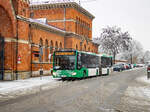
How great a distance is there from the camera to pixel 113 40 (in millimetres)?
67125

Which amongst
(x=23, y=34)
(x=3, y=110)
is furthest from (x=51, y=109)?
(x=23, y=34)

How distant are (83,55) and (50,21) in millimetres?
20678

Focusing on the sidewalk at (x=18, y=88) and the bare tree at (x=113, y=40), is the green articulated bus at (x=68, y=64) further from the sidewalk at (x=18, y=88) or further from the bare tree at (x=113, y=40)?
the bare tree at (x=113, y=40)

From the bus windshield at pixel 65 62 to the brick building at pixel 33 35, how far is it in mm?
1041

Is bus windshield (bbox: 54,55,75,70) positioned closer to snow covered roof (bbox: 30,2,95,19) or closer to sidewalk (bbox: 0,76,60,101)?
sidewalk (bbox: 0,76,60,101)

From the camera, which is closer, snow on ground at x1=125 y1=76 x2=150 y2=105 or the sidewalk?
snow on ground at x1=125 y1=76 x2=150 y2=105

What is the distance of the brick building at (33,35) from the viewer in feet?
78.8

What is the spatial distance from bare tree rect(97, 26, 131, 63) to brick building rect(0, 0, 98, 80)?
733 inches

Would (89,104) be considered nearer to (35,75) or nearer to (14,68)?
(14,68)

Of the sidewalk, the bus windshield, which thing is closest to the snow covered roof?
the bus windshield

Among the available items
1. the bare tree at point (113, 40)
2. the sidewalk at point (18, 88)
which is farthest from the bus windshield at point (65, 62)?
the bare tree at point (113, 40)

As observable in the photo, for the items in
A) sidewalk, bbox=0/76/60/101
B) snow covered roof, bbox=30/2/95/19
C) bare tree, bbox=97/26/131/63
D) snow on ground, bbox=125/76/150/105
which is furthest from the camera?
bare tree, bbox=97/26/131/63

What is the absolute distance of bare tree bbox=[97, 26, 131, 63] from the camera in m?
66.6

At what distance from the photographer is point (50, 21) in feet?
147
